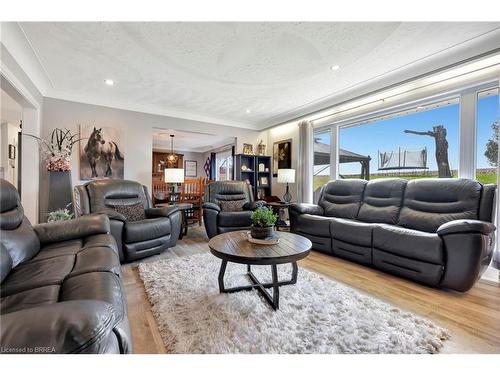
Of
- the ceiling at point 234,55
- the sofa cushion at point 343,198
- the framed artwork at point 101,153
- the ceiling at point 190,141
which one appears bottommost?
the sofa cushion at point 343,198

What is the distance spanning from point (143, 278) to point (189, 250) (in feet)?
3.18

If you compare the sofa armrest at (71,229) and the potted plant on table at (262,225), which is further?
the potted plant on table at (262,225)

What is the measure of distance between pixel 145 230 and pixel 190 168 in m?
6.96

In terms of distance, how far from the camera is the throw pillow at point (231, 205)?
13.0ft

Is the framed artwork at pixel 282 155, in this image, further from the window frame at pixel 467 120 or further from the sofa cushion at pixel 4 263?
the sofa cushion at pixel 4 263

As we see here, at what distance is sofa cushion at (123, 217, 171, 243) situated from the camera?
264 centimetres

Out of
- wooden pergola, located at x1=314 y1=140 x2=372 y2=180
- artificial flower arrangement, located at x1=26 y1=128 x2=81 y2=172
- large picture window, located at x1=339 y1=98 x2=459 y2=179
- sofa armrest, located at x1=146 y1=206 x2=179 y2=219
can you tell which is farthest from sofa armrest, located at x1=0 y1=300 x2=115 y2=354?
wooden pergola, located at x1=314 y1=140 x2=372 y2=180

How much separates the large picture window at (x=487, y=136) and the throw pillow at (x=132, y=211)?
4306mm

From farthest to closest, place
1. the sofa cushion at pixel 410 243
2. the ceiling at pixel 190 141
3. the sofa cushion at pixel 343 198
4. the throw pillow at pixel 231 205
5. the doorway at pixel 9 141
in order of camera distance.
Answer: the ceiling at pixel 190 141
the doorway at pixel 9 141
the throw pillow at pixel 231 205
the sofa cushion at pixel 343 198
the sofa cushion at pixel 410 243

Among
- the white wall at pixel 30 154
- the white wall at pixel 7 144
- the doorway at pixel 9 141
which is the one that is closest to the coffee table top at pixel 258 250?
the white wall at pixel 30 154

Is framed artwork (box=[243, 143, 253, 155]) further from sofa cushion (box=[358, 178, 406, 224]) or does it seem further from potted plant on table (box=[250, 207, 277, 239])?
potted plant on table (box=[250, 207, 277, 239])

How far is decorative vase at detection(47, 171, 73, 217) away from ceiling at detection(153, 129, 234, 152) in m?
3.23

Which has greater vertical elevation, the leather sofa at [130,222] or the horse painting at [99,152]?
the horse painting at [99,152]
